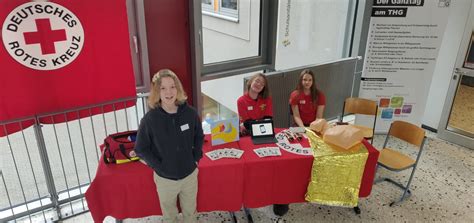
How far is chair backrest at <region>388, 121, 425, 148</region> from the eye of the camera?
2.68m

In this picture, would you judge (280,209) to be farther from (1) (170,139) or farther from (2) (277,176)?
(1) (170,139)

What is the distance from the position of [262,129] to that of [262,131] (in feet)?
0.05

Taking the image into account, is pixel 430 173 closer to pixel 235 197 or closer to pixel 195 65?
pixel 235 197

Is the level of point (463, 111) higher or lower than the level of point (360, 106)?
lower

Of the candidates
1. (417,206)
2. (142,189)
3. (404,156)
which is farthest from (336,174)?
(142,189)

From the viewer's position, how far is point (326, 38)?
4145 mm

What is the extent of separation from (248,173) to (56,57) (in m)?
1.53

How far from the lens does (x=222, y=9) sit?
3.26m

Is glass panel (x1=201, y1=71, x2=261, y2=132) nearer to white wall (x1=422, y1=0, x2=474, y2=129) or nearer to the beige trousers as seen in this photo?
the beige trousers

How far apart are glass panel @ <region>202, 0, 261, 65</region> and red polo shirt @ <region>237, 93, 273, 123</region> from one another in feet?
2.10

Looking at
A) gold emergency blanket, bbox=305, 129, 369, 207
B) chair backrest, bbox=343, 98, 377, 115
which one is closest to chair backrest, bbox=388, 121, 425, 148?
chair backrest, bbox=343, 98, 377, 115

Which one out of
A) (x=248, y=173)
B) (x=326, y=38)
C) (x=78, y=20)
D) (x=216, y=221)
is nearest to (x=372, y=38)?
(x=326, y=38)

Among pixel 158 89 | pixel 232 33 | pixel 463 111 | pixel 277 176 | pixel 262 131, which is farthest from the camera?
pixel 463 111

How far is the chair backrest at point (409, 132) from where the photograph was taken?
2.68 metres
